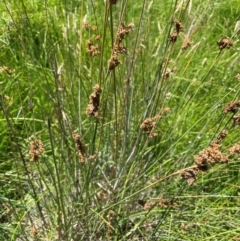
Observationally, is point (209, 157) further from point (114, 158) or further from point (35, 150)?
point (114, 158)

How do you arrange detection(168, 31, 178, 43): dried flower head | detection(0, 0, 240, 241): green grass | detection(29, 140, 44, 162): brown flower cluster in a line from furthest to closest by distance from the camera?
detection(0, 0, 240, 241): green grass
detection(168, 31, 178, 43): dried flower head
detection(29, 140, 44, 162): brown flower cluster

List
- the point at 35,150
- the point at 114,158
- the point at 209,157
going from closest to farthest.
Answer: the point at 209,157
the point at 35,150
the point at 114,158

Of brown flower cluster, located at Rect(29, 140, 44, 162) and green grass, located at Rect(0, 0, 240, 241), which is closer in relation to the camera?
brown flower cluster, located at Rect(29, 140, 44, 162)

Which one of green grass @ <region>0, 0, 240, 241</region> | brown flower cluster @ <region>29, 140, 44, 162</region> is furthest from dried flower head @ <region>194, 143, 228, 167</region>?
brown flower cluster @ <region>29, 140, 44, 162</region>

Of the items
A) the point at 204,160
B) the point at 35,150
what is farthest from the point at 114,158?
the point at 204,160

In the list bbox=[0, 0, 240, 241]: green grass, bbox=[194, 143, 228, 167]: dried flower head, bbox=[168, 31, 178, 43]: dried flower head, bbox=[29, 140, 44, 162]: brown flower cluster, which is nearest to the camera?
bbox=[194, 143, 228, 167]: dried flower head

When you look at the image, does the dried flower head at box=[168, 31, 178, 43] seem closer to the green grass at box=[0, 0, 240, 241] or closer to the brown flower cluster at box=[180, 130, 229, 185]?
the green grass at box=[0, 0, 240, 241]

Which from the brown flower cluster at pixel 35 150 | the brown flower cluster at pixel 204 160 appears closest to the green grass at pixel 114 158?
the brown flower cluster at pixel 35 150

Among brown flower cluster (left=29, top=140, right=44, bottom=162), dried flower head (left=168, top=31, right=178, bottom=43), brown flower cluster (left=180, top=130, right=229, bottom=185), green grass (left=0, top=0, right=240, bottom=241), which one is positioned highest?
dried flower head (left=168, top=31, right=178, bottom=43)

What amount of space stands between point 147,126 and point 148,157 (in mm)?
510

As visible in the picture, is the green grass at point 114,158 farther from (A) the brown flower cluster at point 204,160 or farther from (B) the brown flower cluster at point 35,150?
(A) the brown flower cluster at point 204,160

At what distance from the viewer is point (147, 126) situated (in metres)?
1.15

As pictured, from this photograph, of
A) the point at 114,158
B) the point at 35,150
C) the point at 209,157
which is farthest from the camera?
the point at 114,158

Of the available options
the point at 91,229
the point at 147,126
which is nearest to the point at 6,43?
the point at 91,229
